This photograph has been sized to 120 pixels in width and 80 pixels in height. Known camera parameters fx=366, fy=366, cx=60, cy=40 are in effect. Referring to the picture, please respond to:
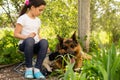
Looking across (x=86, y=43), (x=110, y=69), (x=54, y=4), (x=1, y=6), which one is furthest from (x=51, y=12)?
(x=110, y=69)

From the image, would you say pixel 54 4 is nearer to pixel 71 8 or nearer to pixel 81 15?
pixel 71 8

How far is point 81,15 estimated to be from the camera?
7.61m

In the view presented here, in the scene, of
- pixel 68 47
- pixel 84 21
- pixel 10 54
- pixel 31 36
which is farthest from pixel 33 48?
pixel 84 21

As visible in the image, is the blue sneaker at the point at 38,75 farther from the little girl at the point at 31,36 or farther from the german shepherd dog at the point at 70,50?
the german shepherd dog at the point at 70,50

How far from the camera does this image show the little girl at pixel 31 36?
5.41 meters

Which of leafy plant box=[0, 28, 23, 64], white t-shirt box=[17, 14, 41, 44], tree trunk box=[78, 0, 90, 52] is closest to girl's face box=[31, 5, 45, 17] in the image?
white t-shirt box=[17, 14, 41, 44]

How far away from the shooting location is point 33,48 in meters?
5.56

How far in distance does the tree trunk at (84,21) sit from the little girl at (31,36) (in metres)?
1.86

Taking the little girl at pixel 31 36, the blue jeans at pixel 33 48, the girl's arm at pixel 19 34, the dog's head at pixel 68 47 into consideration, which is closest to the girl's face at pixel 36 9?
the little girl at pixel 31 36

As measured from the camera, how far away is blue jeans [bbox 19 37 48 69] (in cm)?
538

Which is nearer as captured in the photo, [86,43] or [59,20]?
[86,43]

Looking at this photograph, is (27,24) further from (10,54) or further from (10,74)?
(10,54)

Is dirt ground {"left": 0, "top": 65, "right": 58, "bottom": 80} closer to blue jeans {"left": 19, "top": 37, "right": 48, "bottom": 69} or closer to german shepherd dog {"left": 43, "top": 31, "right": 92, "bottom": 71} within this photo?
Result: blue jeans {"left": 19, "top": 37, "right": 48, "bottom": 69}

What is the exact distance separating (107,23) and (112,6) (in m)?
0.50
